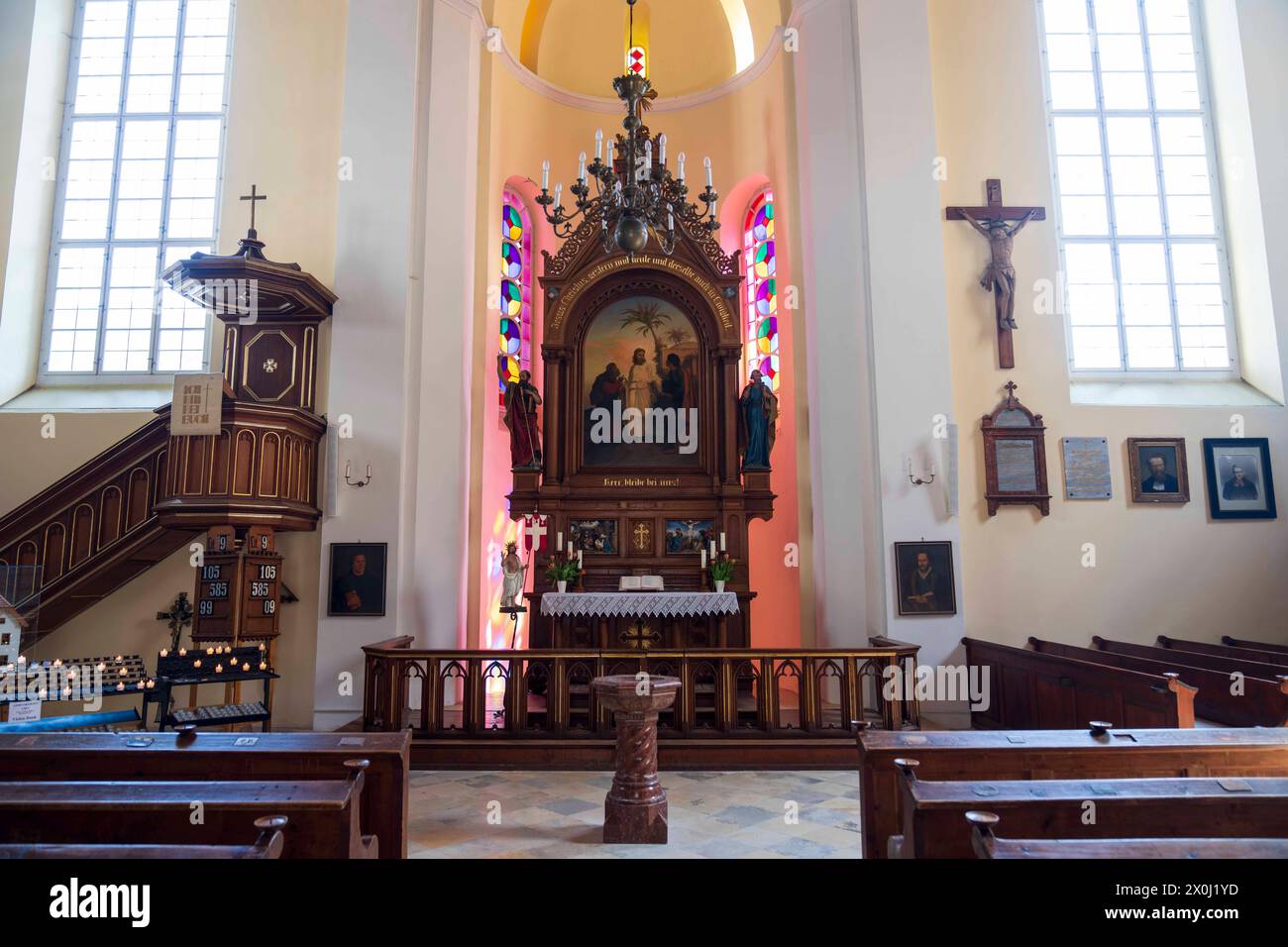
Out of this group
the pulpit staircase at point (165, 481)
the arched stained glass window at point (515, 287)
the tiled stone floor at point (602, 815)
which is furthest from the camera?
the arched stained glass window at point (515, 287)

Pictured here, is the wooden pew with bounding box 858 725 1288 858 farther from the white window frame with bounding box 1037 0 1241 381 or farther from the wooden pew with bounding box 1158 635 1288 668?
the white window frame with bounding box 1037 0 1241 381

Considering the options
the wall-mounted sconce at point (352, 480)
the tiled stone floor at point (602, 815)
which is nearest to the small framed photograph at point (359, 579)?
the wall-mounted sconce at point (352, 480)

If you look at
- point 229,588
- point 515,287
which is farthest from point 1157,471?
point 229,588

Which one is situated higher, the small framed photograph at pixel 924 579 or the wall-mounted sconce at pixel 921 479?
the wall-mounted sconce at pixel 921 479

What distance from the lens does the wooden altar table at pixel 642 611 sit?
30.6ft

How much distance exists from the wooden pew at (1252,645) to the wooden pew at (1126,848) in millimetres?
7745

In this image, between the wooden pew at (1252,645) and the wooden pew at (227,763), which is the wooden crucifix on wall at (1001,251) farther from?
the wooden pew at (227,763)

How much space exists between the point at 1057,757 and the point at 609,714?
14.0ft

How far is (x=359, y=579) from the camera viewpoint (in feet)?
30.9

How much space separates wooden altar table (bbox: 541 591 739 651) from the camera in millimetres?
9312

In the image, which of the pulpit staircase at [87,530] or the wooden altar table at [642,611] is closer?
the pulpit staircase at [87,530]

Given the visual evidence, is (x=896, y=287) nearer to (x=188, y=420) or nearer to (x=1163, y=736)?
(x=1163, y=736)

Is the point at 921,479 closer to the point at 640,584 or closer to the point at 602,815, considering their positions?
the point at 640,584
